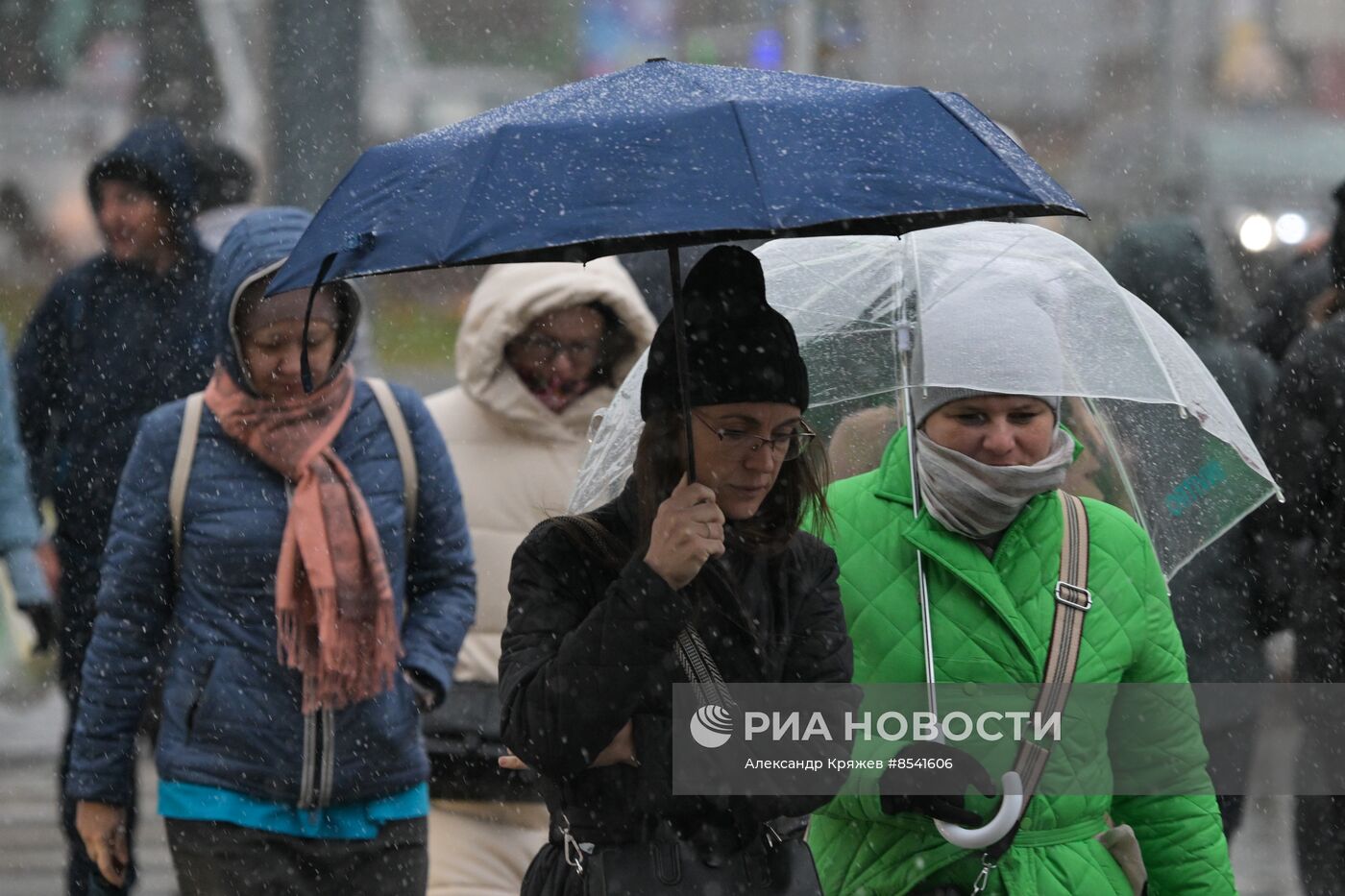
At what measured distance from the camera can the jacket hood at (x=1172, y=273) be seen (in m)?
6.86

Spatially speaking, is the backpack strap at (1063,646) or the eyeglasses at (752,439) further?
the backpack strap at (1063,646)

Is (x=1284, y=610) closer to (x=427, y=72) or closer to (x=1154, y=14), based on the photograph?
(x=427, y=72)

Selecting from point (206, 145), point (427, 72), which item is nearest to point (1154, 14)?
point (427, 72)

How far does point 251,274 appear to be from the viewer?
4.96 metres

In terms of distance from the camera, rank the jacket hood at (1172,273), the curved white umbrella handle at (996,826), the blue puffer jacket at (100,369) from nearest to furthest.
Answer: the curved white umbrella handle at (996,826) < the jacket hood at (1172,273) < the blue puffer jacket at (100,369)

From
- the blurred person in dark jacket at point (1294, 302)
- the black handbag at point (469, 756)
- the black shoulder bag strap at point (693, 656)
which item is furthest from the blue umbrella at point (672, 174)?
the blurred person in dark jacket at point (1294, 302)

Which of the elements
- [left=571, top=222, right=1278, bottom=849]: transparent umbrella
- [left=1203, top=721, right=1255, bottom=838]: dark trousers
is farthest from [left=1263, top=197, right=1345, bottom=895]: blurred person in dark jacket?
[left=571, top=222, right=1278, bottom=849]: transparent umbrella

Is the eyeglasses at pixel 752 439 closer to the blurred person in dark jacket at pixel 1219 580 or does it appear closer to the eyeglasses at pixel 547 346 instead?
the eyeglasses at pixel 547 346

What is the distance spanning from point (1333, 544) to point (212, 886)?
350 cm

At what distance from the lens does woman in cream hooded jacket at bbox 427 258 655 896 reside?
20.0ft

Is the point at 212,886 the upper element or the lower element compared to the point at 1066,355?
lower

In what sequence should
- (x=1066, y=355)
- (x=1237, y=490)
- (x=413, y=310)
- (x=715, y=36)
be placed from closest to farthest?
(x=1066, y=355) → (x=1237, y=490) → (x=715, y=36) → (x=413, y=310)

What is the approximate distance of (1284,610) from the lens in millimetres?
6707

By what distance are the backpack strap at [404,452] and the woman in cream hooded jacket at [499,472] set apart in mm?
994
